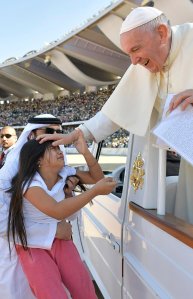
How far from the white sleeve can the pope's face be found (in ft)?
1.82

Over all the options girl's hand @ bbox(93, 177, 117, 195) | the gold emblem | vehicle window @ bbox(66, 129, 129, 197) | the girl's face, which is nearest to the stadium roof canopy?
vehicle window @ bbox(66, 129, 129, 197)

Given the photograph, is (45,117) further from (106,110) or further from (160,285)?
(160,285)

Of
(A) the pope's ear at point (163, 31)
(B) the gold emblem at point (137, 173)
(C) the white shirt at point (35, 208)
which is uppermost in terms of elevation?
(A) the pope's ear at point (163, 31)

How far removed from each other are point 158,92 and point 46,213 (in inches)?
33.8

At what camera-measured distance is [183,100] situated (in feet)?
4.81

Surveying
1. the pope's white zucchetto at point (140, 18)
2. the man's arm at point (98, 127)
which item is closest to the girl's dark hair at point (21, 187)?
the man's arm at point (98, 127)

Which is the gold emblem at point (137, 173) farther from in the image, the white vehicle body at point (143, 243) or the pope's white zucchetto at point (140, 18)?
the pope's white zucchetto at point (140, 18)

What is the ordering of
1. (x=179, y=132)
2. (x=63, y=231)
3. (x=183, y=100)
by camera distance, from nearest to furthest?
1. (x=179, y=132)
2. (x=183, y=100)
3. (x=63, y=231)

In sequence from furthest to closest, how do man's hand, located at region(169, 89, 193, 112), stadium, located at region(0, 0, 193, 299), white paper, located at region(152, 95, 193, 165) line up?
stadium, located at region(0, 0, 193, 299)
man's hand, located at region(169, 89, 193, 112)
white paper, located at region(152, 95, 193, 165)

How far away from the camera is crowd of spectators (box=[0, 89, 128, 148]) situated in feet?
129

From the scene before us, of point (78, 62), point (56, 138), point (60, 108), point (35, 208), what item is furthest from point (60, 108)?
point (35, 208)

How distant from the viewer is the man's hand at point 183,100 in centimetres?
143

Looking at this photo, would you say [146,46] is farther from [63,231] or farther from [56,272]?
[56,272]

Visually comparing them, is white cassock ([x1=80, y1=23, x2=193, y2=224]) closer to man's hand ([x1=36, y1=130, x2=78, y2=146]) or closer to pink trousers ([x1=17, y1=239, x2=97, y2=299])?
man's hand ([x1=36, y1=130, x2=78, y2=146])
